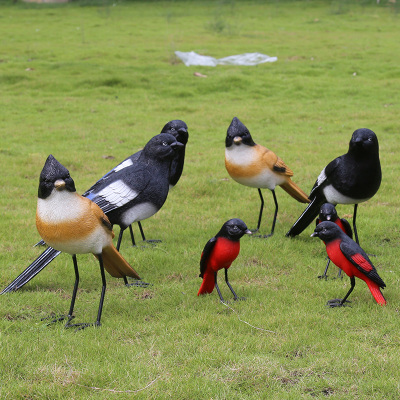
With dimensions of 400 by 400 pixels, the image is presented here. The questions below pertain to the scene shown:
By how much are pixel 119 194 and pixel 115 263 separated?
33.0 inches

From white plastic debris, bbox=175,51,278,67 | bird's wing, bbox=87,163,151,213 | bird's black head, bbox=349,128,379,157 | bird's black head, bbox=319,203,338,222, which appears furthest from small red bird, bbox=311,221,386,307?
white plastic debris, bbox=175,51,278,67

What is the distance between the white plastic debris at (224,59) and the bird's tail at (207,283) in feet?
46.5

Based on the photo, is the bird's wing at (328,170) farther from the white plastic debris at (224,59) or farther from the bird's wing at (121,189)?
the white plastic debris at (224,59)

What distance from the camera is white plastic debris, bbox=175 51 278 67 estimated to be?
18453 millimetres

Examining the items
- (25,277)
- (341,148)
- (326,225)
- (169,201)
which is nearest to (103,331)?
(25,277)

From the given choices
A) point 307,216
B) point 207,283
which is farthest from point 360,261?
point 307,216

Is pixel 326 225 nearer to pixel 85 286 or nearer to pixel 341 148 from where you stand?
pixel 85 286

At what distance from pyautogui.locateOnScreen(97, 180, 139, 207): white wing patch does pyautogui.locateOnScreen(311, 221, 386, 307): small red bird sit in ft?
6.31

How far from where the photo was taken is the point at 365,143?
5.41 meters

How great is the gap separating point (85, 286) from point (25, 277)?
621mm

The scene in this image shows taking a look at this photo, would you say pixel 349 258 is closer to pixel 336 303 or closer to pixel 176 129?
pixel 336 303

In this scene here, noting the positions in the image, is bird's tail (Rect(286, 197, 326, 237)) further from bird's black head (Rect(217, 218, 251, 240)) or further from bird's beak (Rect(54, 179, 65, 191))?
bird's beak (Rect(54, 179, 65, 191))

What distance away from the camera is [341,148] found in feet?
34.1

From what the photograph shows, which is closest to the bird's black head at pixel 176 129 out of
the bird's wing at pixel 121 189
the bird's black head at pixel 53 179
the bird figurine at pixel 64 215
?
the bird's wing at pixel 121 189
